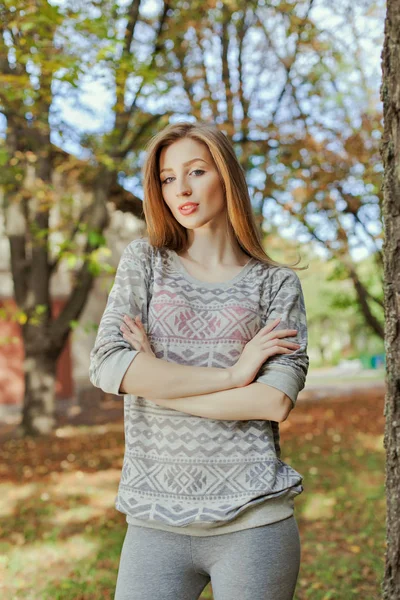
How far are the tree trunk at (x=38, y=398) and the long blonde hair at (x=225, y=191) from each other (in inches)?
335

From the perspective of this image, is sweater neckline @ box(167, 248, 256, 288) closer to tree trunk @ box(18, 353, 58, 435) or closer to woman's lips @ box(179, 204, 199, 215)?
woman's lips @ box(179, 204, 199, 215)

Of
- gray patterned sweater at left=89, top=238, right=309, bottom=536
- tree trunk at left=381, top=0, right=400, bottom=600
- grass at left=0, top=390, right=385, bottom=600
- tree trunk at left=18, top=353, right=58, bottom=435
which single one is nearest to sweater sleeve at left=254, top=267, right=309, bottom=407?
gray patterned sweater at left=89, top=238, right=309, bottom=536

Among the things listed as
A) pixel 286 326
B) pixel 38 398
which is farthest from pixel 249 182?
pixel 286 326

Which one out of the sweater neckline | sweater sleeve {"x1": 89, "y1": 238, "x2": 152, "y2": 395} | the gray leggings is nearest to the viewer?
the gray leggings

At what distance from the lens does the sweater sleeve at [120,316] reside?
1980 millimetres

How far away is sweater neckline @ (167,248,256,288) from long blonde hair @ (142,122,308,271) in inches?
1.9

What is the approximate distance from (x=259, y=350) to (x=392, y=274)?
457mm

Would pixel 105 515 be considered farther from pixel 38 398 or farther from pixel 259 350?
pixel 259 350

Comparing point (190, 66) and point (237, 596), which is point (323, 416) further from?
point (237, 596)

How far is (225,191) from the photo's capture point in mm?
2248

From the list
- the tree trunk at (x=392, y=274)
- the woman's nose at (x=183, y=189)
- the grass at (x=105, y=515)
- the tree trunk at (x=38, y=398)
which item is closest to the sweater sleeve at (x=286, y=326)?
the tree trunk at (x=392, y=274)

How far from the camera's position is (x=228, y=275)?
2207 millimetres

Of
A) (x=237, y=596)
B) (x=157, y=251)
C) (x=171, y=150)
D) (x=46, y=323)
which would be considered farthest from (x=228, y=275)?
(x=46, y=323)

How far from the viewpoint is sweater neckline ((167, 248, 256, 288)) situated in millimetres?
2166
